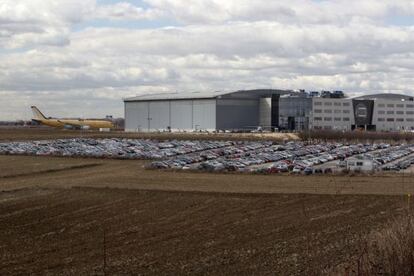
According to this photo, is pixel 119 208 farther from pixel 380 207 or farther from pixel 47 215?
pixel 380 207

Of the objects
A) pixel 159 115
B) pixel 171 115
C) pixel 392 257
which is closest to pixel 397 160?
pixel 392 257

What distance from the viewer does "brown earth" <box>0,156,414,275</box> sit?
19.0m

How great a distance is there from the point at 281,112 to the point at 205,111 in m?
17.0

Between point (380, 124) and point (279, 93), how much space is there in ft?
80.3

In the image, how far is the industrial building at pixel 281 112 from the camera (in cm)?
14050

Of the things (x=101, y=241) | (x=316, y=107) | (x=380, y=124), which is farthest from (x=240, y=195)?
(x=380, y=124)

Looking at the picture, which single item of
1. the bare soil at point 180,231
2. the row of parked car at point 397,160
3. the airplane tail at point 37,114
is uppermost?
the airplane tail at point 37,114

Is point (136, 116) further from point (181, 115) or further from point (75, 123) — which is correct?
point (75, 123)

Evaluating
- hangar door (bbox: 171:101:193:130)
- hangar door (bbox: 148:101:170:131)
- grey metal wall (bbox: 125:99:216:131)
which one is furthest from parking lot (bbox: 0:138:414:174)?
hangar door (bbox: 148:101:170:131)

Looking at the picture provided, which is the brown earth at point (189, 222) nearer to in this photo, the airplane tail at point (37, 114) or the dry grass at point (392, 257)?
the dry grass at point (392, 257)

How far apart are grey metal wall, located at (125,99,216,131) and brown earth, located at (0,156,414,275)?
92.7 m

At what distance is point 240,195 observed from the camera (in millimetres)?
37250

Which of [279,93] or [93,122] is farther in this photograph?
[93,122]

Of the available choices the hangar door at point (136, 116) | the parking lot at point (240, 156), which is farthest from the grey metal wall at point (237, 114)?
the parking lot at point (240, 156)
